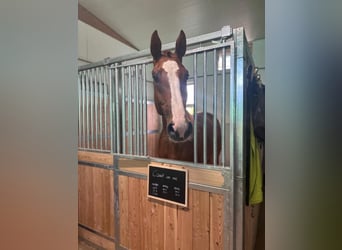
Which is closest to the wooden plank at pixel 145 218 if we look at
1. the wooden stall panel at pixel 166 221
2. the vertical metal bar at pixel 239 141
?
the wooden stall panel at pixel 166 221

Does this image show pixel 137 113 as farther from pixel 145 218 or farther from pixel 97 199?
pixel 97 199

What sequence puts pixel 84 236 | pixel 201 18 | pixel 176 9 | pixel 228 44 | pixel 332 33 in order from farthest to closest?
pixel 201 18 → pixel 176 9 → pixel 84 236 → pixel 228 44 → pixel 332 33

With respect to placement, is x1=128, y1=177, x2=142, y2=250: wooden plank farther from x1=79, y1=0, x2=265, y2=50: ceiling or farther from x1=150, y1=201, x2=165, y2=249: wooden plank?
x1=79, y1=0, x2=265, y2=50: ceiling

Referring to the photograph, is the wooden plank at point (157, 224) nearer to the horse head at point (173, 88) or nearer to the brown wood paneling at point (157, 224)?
the brown wood paneling at point (157, 224)

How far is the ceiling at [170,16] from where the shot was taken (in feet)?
11.0

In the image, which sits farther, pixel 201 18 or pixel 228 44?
pixel 201 18

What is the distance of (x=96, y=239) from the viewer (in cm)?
249

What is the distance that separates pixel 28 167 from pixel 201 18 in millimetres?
3816

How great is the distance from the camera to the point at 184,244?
1.78 m

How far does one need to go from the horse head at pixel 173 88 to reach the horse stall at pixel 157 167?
0.08 meters

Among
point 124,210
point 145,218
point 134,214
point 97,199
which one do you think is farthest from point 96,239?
point 145,218

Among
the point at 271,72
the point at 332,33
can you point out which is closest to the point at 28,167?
the point at 271,72

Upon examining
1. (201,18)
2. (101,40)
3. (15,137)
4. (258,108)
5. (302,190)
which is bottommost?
(302,190)

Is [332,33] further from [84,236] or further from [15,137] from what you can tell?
[84,236]
